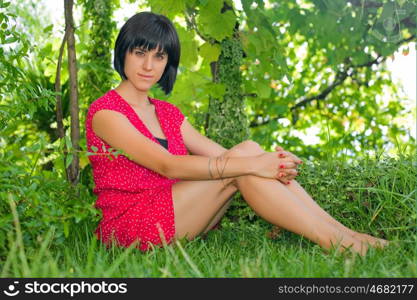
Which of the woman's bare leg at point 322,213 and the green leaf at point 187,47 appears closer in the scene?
the woman's bare leg at point 322,213

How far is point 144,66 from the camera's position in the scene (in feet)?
9.02

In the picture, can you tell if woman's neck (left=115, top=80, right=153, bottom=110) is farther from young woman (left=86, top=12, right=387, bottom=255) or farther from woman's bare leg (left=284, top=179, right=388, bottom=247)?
woman's bare leg (left=284, top=179, right=388, bottom=247)

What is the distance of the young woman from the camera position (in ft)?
8.36

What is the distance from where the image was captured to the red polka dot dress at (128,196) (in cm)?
266

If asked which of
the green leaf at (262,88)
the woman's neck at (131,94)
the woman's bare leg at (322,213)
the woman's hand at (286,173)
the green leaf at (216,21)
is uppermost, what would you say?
the green leaf at (216,21)

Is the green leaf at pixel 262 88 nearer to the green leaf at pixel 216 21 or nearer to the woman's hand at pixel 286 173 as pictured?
the green leaf at pixel 216 21

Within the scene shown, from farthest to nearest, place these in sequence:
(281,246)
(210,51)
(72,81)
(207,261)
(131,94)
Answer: (210,51) < (72,81) < (131,94) < (281,246) < (207,261)

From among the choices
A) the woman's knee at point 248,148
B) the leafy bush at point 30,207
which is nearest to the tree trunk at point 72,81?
the leafy bush at point 30,207

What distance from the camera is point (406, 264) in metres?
2.28

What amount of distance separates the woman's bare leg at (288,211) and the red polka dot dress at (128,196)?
0.39 meters

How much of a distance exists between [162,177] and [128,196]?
18 centimetres

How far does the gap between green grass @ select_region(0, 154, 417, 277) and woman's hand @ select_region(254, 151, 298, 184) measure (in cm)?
30

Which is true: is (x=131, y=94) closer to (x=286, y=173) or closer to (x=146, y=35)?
(x=146, y=35)

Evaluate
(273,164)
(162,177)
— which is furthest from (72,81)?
(273,164)
